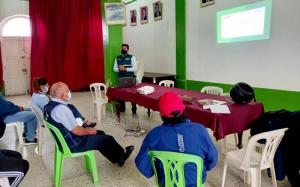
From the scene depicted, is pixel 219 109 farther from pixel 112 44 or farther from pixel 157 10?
pixel 157 10

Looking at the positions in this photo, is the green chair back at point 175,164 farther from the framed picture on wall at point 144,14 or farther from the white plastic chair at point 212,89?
the framed picture on wall at point 144,14

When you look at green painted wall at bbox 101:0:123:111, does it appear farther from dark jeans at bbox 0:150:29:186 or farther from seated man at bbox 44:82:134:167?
dark jeans at bbox 0:150:29:186

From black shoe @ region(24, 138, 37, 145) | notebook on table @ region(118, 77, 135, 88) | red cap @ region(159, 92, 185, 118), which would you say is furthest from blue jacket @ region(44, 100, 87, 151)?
notebook on table @ region(118, 77, 135, 88)

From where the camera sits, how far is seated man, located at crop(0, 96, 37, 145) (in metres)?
3.82

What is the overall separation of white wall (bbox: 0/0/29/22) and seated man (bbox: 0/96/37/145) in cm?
579

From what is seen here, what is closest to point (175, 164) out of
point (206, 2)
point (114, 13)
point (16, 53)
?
point (206, 2)

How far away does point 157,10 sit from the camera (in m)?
7.08

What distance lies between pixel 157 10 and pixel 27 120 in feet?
15.1

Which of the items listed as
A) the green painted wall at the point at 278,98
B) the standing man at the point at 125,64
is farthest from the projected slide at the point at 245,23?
the standing man at the point at 125,64

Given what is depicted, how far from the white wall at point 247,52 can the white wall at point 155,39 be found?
0.74 m

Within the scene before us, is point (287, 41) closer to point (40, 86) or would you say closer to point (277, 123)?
point (277, 123)

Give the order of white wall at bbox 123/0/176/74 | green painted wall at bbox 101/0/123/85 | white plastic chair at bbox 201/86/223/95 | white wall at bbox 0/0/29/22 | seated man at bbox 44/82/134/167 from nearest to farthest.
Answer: seated man at bbox 44/82/134/167 → white plastic chair at bbox 201/86/223/95 → green painted wall at bbox 101/0/123/85 → white wall at bbox 123/0/176/74 → white wall at bbox 0/0/29/22

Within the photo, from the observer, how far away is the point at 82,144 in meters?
2.66

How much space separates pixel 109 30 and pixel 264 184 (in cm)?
441
